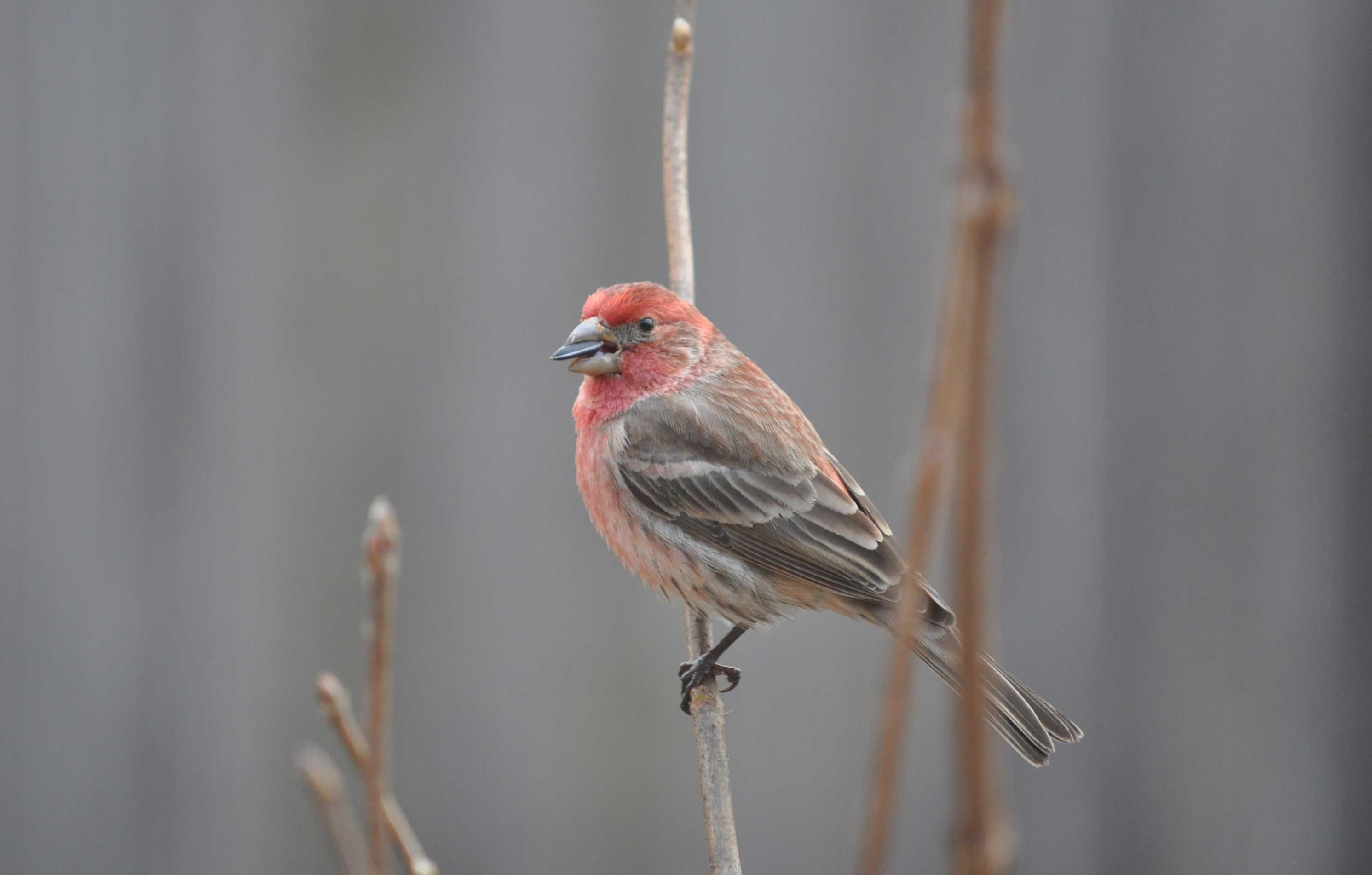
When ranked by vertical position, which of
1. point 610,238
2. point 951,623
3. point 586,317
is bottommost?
point 951,623

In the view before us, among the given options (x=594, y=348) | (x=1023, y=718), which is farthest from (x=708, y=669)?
(x=594, y=348)

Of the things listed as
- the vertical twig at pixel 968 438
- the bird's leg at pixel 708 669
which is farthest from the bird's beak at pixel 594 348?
the vertical twig at pixel 968 438

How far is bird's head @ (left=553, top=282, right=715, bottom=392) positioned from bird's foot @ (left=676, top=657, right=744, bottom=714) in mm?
766

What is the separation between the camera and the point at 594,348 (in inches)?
135

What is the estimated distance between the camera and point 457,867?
427cm

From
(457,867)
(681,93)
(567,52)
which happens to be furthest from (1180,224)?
(457,867)

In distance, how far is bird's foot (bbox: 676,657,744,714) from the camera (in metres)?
3.13

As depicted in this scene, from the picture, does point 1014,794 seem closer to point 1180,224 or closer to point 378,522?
point 1180,224

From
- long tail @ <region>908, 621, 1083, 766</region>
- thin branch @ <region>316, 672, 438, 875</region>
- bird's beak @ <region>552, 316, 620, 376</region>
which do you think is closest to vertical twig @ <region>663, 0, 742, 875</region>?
bird's beak @ <region>552, 316, 620, 376</region>

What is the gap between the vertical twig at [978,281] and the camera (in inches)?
28.3

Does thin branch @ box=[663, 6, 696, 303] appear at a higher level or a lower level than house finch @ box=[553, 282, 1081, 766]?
higher

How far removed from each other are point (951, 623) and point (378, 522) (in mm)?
2311

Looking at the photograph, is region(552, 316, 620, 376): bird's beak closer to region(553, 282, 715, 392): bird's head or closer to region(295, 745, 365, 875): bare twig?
region(553, 282, 715, 392): bird's head

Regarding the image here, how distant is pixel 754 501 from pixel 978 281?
266 centimetres
